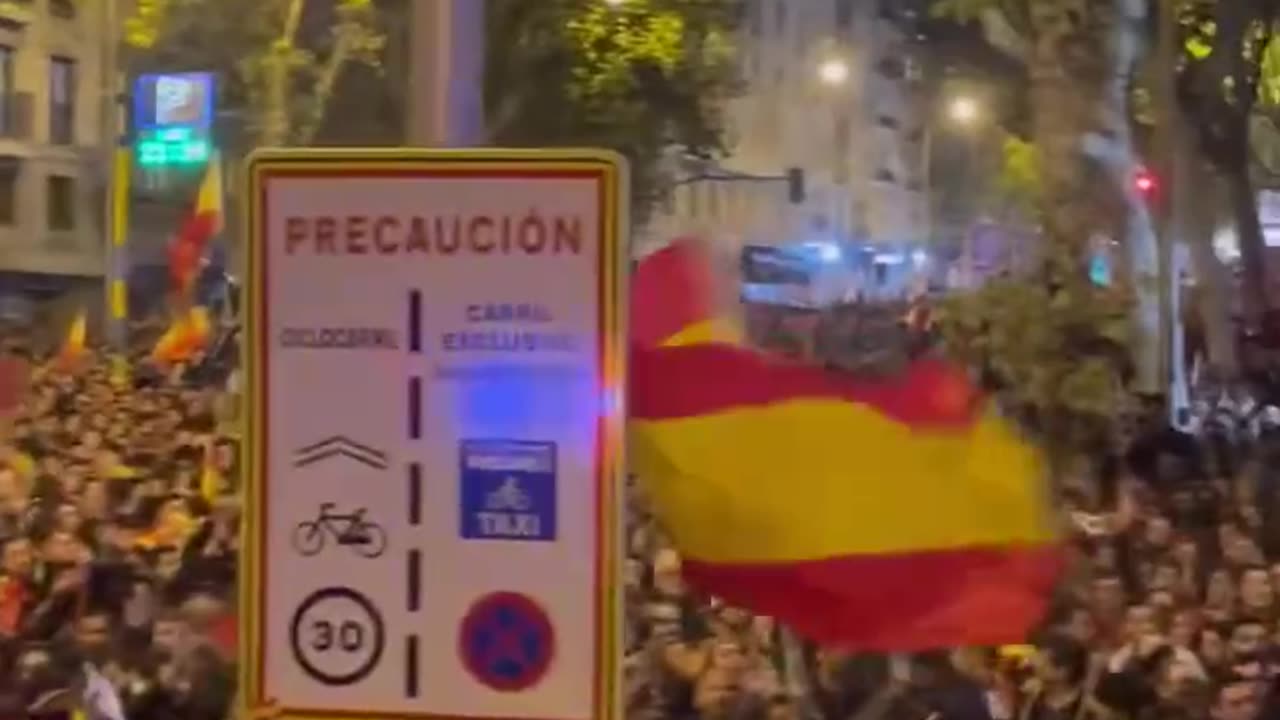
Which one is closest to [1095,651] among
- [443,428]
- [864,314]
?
[864,314]

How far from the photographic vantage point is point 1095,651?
143cm

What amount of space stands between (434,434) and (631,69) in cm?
52

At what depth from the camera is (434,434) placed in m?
1.12

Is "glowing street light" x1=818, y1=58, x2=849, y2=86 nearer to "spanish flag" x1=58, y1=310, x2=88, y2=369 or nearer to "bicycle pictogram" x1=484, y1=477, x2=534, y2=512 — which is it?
"bicycle pictogram" x1=484, y1=477, x2=534, y2=512

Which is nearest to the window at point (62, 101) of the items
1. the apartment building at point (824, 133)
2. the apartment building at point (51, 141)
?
the apartment building at point (51, 141)

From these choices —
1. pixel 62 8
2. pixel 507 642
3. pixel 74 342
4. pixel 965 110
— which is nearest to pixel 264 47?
pixel 62 8

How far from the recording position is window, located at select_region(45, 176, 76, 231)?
1.66m

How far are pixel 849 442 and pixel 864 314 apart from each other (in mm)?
172

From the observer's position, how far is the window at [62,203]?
1.66 metres

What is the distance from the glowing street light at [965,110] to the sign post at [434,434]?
0.46 m

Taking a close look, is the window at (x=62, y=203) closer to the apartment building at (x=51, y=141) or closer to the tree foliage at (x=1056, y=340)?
the apartment building at (x=51, y=141)

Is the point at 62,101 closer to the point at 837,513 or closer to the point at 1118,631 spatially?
the point at 837,513

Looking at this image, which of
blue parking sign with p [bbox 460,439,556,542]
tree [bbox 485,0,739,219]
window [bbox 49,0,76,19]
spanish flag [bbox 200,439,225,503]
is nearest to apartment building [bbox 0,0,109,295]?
window [bbox 49,0,76,19]

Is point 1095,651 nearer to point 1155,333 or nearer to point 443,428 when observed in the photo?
point 1155,333
